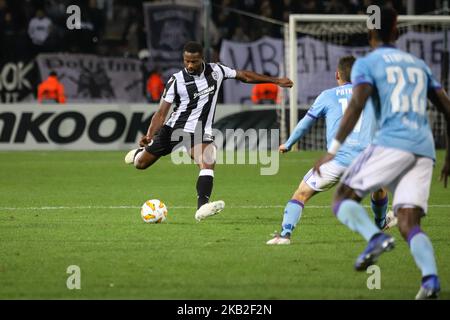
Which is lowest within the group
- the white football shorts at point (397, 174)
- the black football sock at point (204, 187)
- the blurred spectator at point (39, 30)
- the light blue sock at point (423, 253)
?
the light blue sock at point (423, 253)

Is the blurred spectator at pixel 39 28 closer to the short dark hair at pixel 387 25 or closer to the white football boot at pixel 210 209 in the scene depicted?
the white football boot at pixel 210 209

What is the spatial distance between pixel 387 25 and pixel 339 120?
9.46 ft

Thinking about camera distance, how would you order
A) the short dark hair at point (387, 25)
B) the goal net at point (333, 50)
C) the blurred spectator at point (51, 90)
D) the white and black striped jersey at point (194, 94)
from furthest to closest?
1. the blurred spectator at point (51, 90)
2. the goal net at point (333, 50)
3. the white and black striped jersey at point (194, 94)
4. the short dark hair at point (387, 25)

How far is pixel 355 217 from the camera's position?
7289mm

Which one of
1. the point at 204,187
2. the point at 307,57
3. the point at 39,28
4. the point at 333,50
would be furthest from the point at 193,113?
the point at 39,28

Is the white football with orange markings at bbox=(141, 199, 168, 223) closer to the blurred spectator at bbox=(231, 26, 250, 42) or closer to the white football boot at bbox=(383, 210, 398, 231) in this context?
the white football boot at bbox=(383, 210, 398, 231)

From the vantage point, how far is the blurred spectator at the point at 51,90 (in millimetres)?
25459

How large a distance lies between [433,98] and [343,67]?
114 inches

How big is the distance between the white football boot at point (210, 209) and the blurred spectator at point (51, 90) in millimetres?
14352

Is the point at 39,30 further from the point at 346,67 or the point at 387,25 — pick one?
the point at 387,25

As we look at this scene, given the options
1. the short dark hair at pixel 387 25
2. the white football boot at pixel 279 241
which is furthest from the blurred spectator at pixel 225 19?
the short dark hair at pixel 387 25

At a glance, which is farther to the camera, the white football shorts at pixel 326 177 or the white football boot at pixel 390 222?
the white football boot at pixel 390 222

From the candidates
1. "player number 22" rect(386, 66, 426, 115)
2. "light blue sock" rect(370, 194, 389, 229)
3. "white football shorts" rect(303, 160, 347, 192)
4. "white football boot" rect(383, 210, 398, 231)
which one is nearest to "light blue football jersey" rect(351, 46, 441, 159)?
"player number 22" rect(386, 66, 426, 115)

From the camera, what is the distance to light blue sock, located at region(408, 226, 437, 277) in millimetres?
7020
